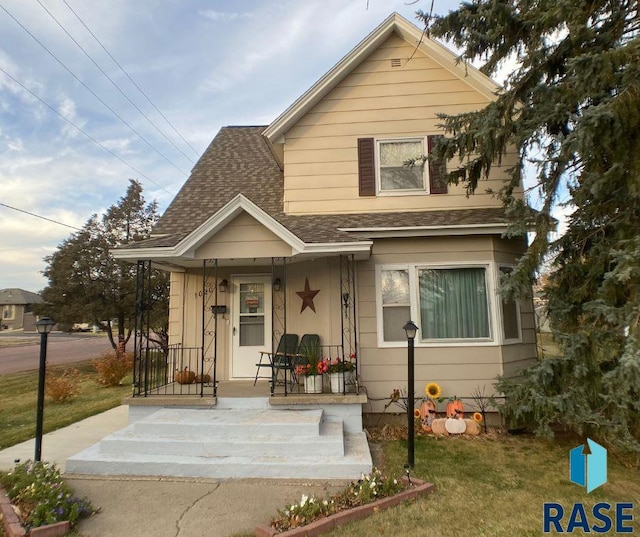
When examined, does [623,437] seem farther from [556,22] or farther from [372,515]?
[556,22]

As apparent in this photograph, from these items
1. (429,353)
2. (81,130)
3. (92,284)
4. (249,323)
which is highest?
(81,130)

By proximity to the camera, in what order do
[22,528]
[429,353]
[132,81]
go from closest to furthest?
[22,528] < [429,353] < [132,81]

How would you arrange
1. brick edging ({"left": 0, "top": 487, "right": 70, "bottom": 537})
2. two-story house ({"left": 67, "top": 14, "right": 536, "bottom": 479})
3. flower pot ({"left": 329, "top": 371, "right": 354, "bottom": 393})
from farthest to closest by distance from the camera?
flower pot ({"left": 329, "top": 371, "right": 354, "bottom": 393}), two-story house ({"left": 67, "top": 14, "right": 536, "bottom": 479}), brick edging ({"left": 0, "top": 487, "right": 70, "bottom": 537})

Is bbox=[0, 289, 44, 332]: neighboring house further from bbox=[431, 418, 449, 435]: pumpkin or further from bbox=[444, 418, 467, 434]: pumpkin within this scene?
bbox=[444, 418, 467, 434]: pumpkin

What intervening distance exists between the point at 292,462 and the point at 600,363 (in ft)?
12.9

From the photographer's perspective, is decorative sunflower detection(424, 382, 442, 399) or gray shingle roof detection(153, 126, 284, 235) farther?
gray shingle roof detection(153, 126, 284, 235)

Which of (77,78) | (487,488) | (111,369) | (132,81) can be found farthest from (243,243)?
(132,81)

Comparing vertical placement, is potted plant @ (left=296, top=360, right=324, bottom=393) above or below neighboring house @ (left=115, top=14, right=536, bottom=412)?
below

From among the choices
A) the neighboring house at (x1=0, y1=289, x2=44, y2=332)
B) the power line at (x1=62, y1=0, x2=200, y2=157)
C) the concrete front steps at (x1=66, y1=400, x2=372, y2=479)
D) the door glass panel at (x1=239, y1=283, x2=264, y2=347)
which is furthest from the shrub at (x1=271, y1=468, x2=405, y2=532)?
the neighboring house at (x1=0, y1=289, x2=44, y2=332)

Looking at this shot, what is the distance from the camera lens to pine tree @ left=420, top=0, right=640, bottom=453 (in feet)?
13.6

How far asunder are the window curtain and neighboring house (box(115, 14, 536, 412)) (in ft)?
0.06

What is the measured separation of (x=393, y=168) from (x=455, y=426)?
4676 mm

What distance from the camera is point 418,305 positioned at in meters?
6.52

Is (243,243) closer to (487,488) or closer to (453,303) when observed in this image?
(453,303)
